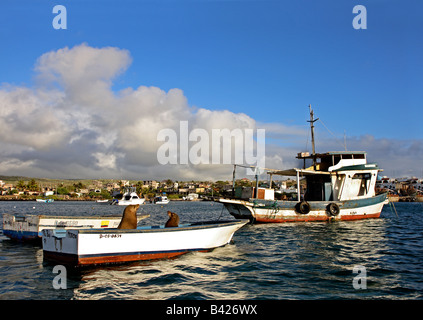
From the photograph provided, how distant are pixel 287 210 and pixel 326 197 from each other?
17.0 feet

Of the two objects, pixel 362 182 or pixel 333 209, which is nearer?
pixel 333 209

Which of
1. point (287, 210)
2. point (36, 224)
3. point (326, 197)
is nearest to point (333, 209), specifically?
point (326, 197)

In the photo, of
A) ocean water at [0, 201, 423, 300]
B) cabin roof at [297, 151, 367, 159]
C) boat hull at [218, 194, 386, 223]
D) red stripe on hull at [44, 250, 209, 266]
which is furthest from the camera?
cabin roof at [297, 151, 367, 159]

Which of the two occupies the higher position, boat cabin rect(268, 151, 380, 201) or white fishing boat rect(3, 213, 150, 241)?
boat cabin rect(268, 151, 380, 201)

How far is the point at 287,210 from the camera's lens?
26094 mm

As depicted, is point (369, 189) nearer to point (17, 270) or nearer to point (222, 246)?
point (222, 246)

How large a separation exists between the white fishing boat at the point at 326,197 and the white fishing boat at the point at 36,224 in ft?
33.5

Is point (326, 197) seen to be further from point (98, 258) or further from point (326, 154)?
point (98, 258)

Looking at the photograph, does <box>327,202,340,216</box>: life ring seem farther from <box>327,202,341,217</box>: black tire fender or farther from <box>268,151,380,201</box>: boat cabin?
<box>268,151,380,201</box>: boat cabin

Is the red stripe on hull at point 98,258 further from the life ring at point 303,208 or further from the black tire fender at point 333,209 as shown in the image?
the black tire fender at point 333,209

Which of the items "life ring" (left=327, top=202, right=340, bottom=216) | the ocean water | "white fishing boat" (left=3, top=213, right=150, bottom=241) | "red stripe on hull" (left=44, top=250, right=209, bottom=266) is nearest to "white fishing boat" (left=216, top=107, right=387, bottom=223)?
"life ring" (left=327, top=202, right=340, bottom=216)

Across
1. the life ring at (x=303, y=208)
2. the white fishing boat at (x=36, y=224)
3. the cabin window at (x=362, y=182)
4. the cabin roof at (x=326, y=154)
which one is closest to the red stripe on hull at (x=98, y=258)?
the white fishing boat at (x=36, y=224)

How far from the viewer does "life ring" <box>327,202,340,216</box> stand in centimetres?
2669
